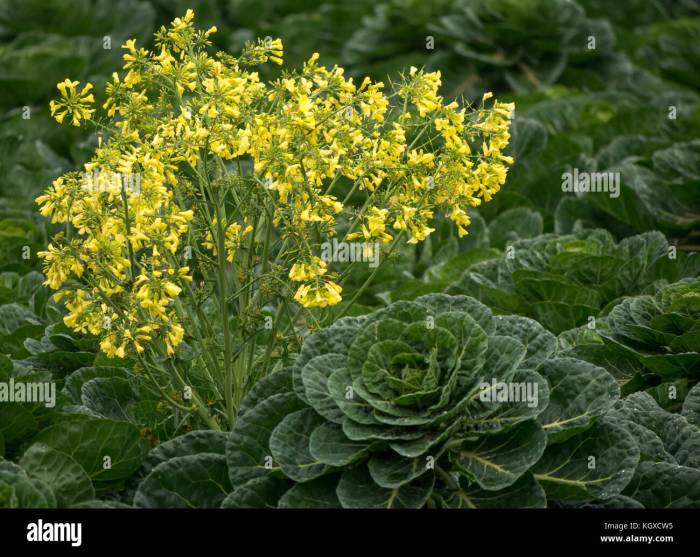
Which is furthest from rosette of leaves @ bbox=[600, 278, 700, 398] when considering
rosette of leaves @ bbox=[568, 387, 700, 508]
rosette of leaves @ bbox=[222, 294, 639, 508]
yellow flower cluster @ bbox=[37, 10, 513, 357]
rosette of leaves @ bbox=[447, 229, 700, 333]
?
yellow flower cluster @ bbox=[37, 10, 513, 357]

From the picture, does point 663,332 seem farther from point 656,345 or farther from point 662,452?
point 662,452

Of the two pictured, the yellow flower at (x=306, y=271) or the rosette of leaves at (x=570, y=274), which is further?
the rosette of leaves at (x=570, y=274)

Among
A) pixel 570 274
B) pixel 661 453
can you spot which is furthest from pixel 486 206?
pixel 661 453

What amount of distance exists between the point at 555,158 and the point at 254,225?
3.22 meters

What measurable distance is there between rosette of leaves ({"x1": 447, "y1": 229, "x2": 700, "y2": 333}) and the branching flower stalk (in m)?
1.08

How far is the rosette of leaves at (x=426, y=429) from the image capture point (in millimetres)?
3148

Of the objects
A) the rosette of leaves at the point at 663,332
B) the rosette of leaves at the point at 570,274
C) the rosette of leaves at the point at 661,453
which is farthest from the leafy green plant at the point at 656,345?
the rosette of leaves at the point at 570,274

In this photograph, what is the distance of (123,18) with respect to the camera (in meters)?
9.47

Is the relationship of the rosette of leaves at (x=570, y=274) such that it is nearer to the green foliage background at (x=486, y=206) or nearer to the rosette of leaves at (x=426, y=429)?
the green foliage background at (x=486, y=206)

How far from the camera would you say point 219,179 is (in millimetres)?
3273

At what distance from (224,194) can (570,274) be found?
6.05 ft

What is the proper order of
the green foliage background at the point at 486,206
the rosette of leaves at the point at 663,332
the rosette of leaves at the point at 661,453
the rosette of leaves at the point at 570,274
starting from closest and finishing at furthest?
the rosette of leaves at the point at 661,453
the green foliage background at the point at 486,206
the rosette of leaves at the point at 663,332
the rosette of leaves at the point at 570,274

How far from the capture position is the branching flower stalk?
323cm

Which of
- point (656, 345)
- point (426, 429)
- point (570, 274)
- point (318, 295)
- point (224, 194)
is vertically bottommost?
point (426, 429)
